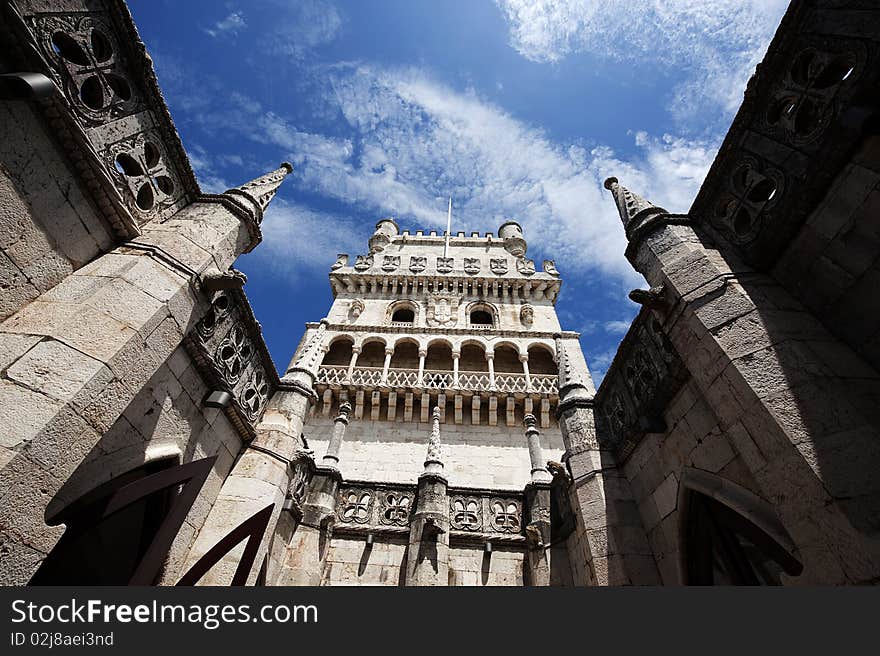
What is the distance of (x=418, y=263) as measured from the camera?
23.3 m

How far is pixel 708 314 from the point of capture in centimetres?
375

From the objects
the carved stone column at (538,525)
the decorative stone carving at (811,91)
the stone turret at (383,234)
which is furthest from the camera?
the stone turret at (383,234)

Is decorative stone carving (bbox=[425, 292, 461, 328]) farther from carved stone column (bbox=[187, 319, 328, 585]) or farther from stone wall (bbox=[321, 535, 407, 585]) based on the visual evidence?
carved stone column (bbox=[187, 319, 328, 585])

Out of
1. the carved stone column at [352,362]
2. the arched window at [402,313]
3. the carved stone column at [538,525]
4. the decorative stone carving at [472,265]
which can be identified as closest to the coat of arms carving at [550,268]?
the decorative stone carving at [472,265]

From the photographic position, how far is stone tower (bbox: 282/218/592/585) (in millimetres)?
8250

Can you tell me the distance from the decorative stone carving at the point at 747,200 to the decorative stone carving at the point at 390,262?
19034 mm

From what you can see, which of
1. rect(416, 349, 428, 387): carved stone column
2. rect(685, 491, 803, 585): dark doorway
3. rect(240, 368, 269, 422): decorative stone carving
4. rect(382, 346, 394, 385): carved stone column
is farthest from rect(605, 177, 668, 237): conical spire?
rect(382, 346, 394, 385): carved stone column

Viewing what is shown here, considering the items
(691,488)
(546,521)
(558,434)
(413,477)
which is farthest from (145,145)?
(558,434)

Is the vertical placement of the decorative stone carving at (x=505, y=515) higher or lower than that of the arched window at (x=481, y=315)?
lower

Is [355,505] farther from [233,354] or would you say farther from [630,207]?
[630,207]

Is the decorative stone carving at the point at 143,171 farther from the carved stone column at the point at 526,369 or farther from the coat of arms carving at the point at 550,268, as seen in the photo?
the coat of arms carving at the point at 550,268

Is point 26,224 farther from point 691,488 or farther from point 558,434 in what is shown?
point 558,434

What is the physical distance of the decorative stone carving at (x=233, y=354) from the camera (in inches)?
198

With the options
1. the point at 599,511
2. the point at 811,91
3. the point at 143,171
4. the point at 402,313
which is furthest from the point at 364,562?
the point at 402,313
